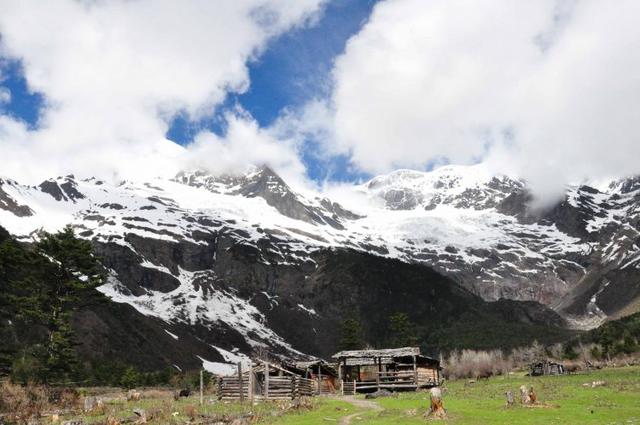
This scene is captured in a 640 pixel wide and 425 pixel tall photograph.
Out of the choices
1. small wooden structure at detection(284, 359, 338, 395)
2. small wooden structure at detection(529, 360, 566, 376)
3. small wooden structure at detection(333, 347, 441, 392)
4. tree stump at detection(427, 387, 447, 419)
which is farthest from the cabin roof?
tree stump at detection(427, 387, 447, 419)

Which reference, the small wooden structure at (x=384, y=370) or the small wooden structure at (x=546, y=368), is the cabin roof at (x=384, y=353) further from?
the small wooden structure at (x=546, y=368)

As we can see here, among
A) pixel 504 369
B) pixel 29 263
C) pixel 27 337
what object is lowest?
pixel 504 369

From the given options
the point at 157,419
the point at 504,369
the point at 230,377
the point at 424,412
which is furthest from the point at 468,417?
the point at 504,369

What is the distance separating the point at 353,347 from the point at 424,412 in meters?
82.8

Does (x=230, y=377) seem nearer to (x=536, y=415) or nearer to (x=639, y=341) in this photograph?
(x=536, y=415)

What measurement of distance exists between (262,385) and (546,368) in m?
56.5

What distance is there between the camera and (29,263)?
162ft

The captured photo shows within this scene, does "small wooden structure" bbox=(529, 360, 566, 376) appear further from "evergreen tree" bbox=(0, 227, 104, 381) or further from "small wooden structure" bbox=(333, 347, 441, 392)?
"evergreen tree" bbox=(0, 227, 104, 381)

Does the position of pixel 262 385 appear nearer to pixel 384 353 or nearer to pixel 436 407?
→ pixel 384 353

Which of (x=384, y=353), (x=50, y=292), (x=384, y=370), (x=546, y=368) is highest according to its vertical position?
(x=50, y=292)

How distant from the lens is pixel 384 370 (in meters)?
80.5

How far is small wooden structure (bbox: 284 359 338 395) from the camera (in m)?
70.4

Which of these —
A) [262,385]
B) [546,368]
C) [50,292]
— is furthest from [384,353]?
[50,292]

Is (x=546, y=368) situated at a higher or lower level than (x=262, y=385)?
lower
